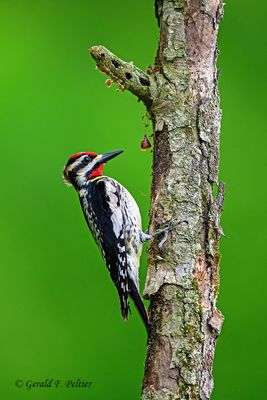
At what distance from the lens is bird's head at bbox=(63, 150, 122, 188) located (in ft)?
15.4

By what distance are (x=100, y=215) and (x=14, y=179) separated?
1107 millimetres

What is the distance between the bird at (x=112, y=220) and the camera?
4.42m

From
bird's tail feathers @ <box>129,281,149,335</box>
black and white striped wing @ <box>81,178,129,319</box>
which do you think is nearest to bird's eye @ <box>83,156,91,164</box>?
black and white striped wing @ <box>81,178,129,319</box>

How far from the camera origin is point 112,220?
4.57 meters

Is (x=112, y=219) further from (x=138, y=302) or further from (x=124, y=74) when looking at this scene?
(x=124, y=74)

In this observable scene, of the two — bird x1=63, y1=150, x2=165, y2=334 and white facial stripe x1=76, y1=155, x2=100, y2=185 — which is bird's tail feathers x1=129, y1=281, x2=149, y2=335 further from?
white facial stripe x1=76, y1=155, x2=100, y2=185

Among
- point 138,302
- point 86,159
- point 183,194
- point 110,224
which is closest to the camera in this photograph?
point 183,194

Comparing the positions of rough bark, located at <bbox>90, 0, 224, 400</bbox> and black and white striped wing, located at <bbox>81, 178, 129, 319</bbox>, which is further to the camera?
black and white striped wing, located at <bbox>81, 178, 129, 319</bbox>

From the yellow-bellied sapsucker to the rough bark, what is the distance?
58cm

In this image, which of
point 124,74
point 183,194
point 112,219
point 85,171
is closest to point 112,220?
point 112,219

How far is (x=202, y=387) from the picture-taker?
3541 millimetres

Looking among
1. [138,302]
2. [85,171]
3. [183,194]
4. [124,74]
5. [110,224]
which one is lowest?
[138,302]

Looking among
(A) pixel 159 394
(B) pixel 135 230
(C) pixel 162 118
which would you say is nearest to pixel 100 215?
(B) pixel 135 230

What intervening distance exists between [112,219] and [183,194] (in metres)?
0.90
